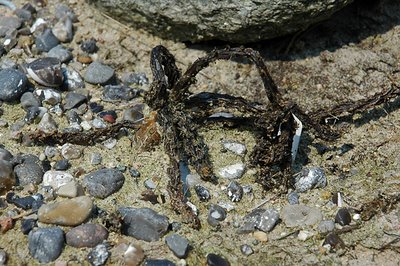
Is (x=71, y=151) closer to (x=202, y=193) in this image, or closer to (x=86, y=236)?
(x=86, y=236)

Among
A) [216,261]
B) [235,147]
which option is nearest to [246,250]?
[216,261]

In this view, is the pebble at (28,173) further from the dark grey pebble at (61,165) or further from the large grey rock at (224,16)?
the large grey rock at (224,16)

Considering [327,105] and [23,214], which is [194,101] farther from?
[23,214]

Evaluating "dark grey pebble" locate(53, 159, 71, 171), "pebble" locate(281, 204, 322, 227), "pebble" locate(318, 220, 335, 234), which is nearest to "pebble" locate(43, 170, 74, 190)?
"dark grey pebble" locate(53, 159, 71, 171)

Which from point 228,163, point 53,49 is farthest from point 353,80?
point 53,49

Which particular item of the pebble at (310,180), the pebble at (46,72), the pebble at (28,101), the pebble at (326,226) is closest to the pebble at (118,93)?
the pebble at (46,72)

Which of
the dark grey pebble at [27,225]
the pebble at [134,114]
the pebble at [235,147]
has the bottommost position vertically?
the dark grey pebble at [27,225]

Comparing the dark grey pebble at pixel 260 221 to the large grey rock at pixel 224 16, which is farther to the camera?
the large grey rock at pixel 224 16
